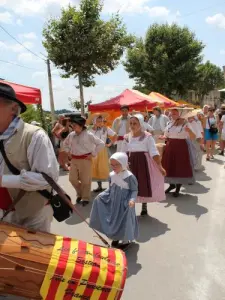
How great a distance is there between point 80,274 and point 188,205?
180 inches

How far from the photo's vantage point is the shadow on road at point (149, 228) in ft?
16.2

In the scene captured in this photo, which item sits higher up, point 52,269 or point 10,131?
point 10,131

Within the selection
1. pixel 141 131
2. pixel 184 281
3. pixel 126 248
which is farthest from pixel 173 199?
pixel 184 281

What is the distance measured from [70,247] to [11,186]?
1.68ft

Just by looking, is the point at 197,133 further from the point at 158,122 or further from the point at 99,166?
the point at 158,122

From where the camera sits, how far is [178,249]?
448 centimetres

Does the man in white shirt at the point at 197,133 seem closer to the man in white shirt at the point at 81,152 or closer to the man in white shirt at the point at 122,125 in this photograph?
the man in white shirt at the point at 122,125

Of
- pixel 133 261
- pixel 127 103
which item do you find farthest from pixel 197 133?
pixel 127 103

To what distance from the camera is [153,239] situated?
486 cm

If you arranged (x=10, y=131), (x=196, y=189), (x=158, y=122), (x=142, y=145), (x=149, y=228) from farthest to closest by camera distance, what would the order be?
(x=158, y=122) < (x=196, y=189) < (x=142, y=145) < (x=149, y=228) < (x=10, y=131)

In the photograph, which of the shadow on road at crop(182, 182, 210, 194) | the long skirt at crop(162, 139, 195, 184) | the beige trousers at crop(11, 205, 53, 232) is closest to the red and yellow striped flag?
the beige trousers at crop(11, 205, 53, 232)

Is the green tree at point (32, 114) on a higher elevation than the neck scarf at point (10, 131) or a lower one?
lower

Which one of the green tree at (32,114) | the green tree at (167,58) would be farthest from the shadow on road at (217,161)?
the green tree at (167,58)

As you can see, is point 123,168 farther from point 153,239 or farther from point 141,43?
point 141,43
